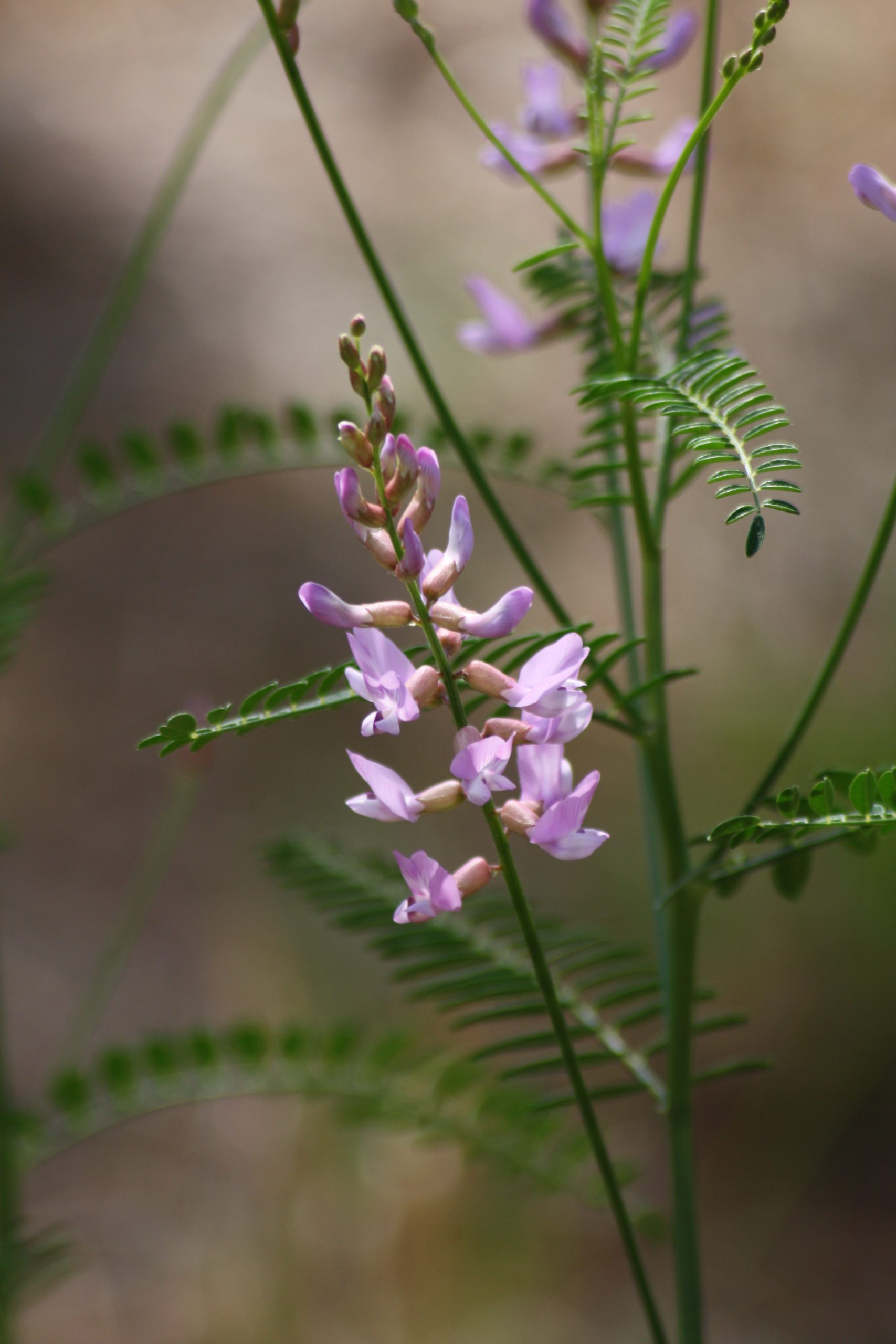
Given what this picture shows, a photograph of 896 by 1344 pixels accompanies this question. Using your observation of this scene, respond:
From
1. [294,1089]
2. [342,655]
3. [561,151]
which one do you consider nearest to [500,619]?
[561,151]

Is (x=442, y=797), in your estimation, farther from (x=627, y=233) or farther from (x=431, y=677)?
(x=627, y=233)

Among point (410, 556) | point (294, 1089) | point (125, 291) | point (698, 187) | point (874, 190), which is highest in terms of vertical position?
point (125, 291)

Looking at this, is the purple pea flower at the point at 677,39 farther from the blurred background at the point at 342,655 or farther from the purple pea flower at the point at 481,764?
the blurred background at the point at 342,655

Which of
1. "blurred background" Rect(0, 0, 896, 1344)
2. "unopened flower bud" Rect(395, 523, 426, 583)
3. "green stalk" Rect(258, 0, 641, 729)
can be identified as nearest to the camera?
"unopened flower bud" Rect(395, 523, 426, 583)

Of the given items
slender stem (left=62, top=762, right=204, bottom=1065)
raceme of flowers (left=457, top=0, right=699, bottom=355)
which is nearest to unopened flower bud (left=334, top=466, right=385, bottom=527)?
raceme of flowers (left=457, top=0, right=699, bottom=355)

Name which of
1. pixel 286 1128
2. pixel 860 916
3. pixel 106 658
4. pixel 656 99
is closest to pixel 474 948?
pixel 286 1128

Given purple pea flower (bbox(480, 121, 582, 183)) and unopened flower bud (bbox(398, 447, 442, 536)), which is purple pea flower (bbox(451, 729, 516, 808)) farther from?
purple pea flower (bbox(480, 121, 582, 183))
